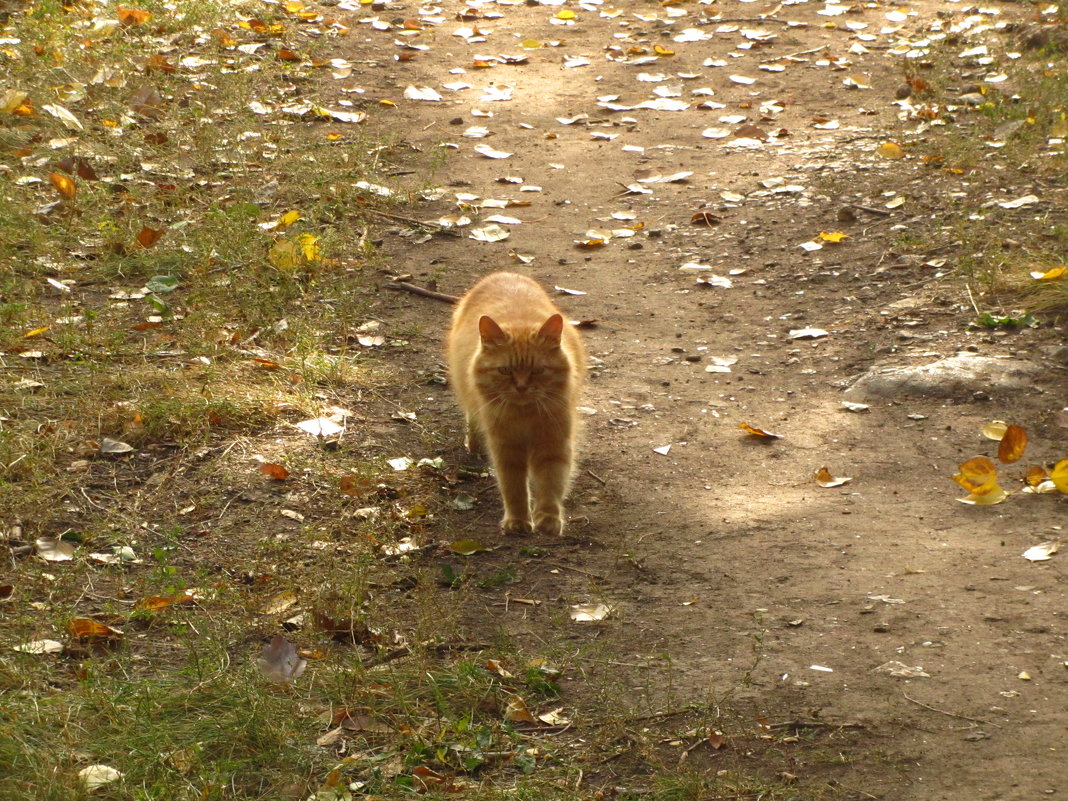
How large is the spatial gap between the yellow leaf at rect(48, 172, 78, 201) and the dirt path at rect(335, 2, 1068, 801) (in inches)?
71.0

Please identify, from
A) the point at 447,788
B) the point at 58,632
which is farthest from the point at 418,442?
the point at 447,788

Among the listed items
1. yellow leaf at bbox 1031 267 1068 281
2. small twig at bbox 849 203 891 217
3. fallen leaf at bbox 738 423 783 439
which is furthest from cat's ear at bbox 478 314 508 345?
small twig at bbox 849 203 891 217

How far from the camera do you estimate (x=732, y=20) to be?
10.8 meters

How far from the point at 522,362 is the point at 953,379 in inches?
79.8

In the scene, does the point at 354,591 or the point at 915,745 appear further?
the point at 354,591

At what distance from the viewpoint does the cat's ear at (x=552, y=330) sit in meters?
4.37

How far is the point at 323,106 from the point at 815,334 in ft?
14.4

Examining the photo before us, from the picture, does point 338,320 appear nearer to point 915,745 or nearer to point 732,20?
point 915,745

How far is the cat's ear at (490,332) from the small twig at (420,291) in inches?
70.6

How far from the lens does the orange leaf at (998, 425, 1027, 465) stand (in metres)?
4.52

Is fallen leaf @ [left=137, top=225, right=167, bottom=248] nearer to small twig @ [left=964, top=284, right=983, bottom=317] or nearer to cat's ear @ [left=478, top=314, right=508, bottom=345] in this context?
cat's ear @ [left=478, top=314, right=508, bottom=345]

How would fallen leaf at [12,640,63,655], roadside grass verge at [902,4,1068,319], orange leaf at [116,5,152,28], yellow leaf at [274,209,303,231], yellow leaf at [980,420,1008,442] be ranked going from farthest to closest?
1. orange leaf at [116,5,152,28]
2. yellow leaf at [274,209,303,231]
3. roadside grass verge at [902,4,1068,319]
4. yellow leaf at [980,420,1008,442]
5. fallen leaf at [12,640,63,655]

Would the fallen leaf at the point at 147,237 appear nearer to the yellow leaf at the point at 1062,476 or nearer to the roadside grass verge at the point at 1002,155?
the roadside grass verge at the point at 1002,155

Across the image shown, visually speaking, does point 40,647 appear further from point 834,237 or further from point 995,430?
point 834,237
